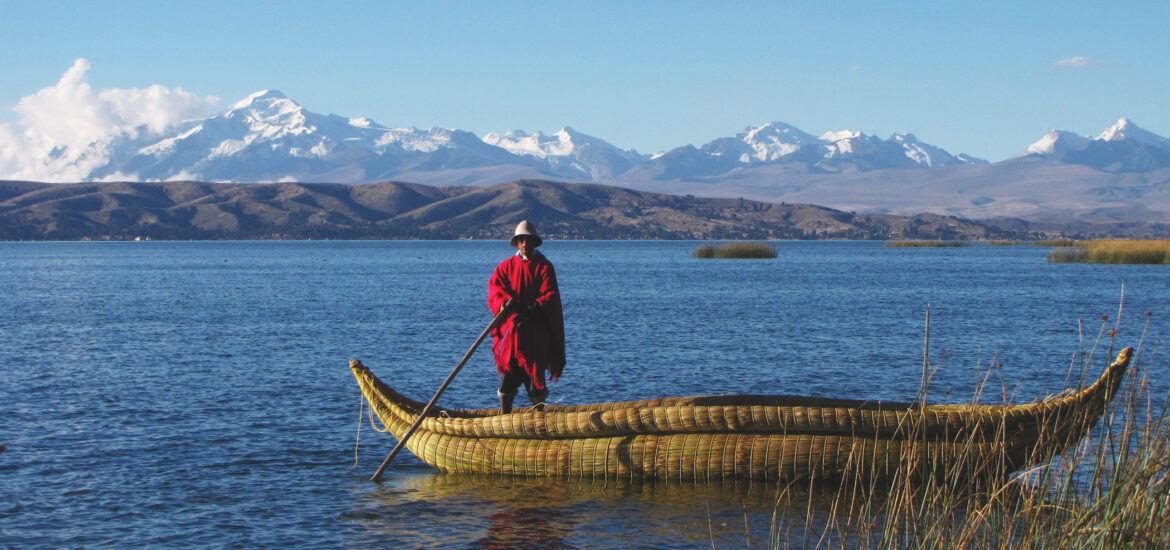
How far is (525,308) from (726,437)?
2.29 m

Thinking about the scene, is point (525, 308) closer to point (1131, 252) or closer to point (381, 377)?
point (381, 377)

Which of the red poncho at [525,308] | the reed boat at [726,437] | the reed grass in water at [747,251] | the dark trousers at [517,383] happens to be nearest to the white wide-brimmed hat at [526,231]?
the red poncho at [525,308]

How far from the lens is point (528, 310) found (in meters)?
11.2

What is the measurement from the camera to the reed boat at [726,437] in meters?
9.59

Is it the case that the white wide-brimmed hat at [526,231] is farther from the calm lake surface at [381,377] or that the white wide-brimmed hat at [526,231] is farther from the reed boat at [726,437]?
the calm lake surface at [381,377]

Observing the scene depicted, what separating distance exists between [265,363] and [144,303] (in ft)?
75.8

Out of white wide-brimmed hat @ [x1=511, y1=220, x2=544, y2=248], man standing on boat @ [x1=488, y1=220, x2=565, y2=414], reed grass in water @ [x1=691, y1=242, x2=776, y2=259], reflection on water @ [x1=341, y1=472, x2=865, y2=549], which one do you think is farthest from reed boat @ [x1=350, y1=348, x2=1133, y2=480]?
reed grass in water @ [x1=691, y1=242, x2=776, y2=259]

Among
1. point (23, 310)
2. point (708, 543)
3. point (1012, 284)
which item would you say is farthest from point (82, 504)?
point (1012, 284)

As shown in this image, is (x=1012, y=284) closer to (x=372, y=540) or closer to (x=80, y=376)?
(x=80, y=376)

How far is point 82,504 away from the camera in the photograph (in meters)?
10.7

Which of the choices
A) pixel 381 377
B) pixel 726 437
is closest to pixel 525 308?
pixel 726 437

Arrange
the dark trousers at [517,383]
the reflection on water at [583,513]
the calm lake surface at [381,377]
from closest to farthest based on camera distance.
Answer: the reflection on water at [583,513] < the calm lake surface at [381,377] < the dark trousers at [517,383]

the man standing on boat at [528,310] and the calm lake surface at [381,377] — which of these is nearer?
the calm lake surface at [381,377]

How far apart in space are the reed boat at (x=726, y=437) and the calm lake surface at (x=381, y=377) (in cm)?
24
